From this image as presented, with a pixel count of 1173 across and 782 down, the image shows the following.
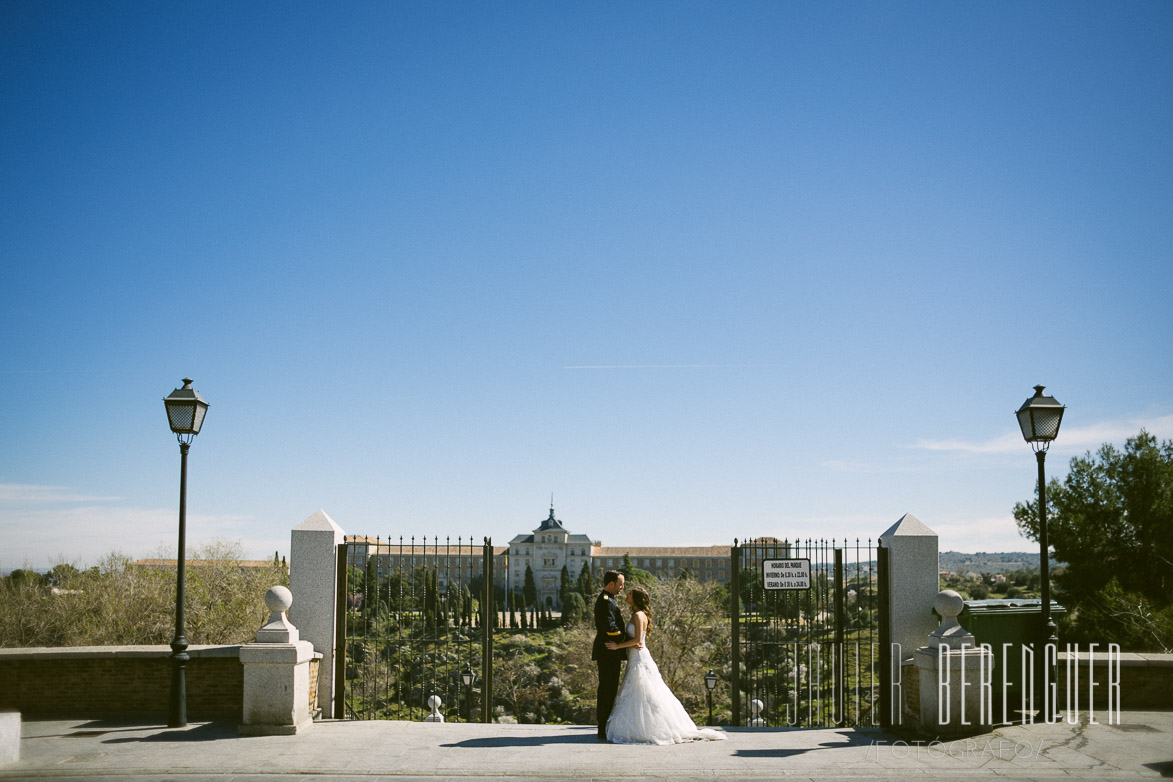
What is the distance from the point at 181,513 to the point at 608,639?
5.21m

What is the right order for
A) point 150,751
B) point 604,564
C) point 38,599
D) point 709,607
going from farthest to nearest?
point 604,564, point 709,607, point 38,599, point 150,751

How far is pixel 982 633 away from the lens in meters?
9.32

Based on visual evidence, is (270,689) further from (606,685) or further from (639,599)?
(639,599)

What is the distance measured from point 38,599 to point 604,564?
9987cm

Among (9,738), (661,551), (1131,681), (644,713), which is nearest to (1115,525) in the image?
(1131,681)

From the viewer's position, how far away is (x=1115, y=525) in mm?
24734

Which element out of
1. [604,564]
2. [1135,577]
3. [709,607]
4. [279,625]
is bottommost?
[604,564]

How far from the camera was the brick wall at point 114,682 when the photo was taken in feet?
31.2

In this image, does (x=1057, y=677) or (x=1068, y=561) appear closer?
(x=1057, y=677)

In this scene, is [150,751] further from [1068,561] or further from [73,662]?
[1068,561]

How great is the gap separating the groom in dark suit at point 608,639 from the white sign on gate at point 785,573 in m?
2.24

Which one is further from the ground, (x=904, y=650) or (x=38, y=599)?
(x=904, y=650)

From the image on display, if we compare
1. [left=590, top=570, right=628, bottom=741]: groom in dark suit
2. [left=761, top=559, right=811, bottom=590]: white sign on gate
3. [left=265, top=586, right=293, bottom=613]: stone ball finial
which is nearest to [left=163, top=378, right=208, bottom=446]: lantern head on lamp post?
[left=265, top=586, right=293, bottom=613]: stone ball finial

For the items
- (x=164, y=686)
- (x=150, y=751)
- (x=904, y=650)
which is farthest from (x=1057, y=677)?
(x=164, y=686)
